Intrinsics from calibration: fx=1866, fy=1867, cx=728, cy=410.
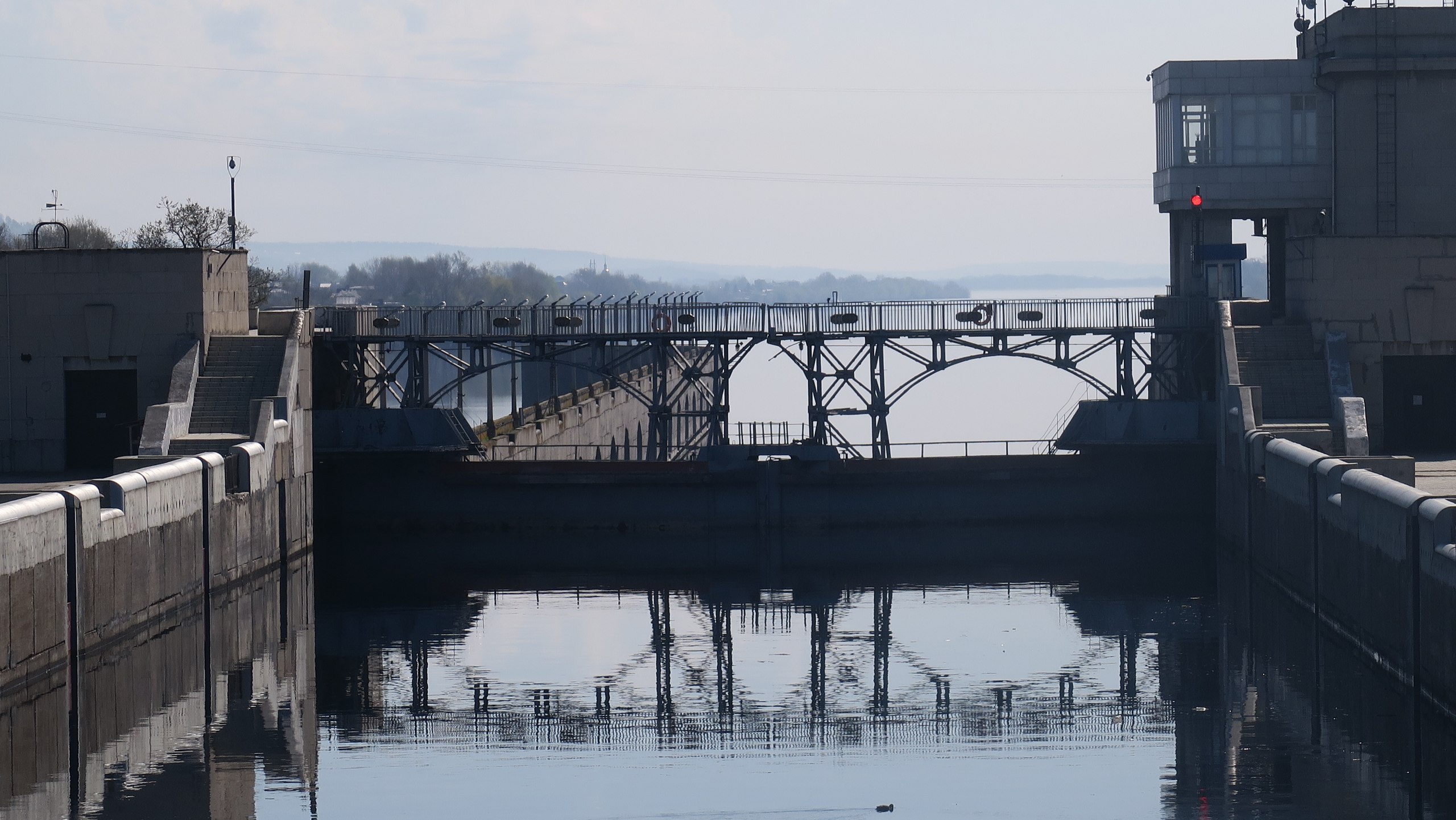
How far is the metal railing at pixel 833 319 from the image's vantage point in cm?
5334

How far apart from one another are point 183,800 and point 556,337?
2841 centimetres

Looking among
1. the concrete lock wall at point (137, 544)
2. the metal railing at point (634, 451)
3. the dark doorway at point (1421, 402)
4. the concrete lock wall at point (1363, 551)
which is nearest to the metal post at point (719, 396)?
the metal railing at point (634, 451)

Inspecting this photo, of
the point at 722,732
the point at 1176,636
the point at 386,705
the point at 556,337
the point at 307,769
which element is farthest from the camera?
the point at 556,337

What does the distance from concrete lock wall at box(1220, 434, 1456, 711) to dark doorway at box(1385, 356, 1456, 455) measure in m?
6.13

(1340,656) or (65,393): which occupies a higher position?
(65,393)

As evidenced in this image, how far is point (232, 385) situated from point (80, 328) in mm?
4050

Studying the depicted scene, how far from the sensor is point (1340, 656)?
33.4 meters

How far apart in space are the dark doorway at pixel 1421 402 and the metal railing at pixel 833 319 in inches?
228

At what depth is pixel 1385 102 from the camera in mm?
55312

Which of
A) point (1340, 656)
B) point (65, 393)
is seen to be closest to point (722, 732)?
point (1340, 656)

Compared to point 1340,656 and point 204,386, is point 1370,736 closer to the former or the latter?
point 1340,656

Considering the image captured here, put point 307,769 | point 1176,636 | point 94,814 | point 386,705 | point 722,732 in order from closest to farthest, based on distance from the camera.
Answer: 1. point 94,814
2. point 307,769
3. point 722,732
4. point 386,705
5. point 1176,636

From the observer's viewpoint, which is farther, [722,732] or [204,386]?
[204,386]

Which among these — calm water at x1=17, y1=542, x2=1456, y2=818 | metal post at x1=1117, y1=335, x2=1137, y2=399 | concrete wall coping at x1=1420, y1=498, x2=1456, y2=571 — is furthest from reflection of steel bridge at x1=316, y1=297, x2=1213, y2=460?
concrete wall coping at x1=1420, y1=498, x2=1456, y2=571
